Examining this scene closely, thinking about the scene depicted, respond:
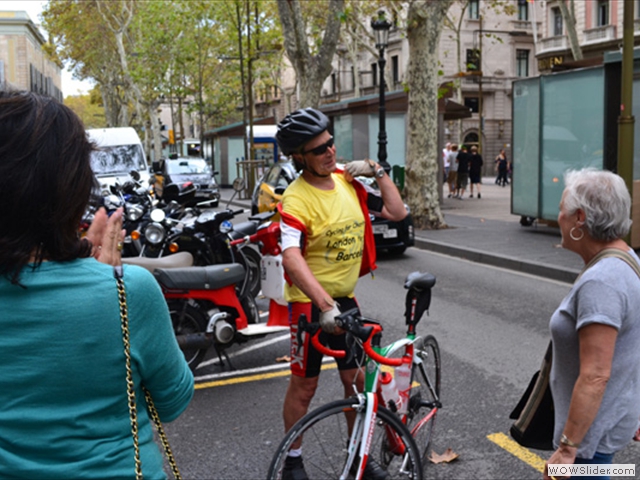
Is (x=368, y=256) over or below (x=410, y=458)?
over

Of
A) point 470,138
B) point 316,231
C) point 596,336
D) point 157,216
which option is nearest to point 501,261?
point 157,216

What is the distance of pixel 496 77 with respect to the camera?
56781 mm

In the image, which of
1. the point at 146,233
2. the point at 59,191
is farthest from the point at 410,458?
the point at 146,233

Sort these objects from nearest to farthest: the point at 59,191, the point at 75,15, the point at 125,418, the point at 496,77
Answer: the point at 59,191 < the point at 125,418 < the point at 75,15 < the point at 496,77

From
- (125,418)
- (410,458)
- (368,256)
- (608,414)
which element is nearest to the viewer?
(125,418)

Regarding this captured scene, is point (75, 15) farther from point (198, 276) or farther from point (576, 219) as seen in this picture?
point (576, 219)

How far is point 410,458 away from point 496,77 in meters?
56.5

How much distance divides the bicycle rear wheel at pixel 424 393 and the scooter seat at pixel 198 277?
2311 mm

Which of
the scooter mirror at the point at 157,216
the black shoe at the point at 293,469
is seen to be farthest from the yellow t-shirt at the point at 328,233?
the scooter mirror at the point at 157,216

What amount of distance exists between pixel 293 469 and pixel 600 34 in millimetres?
42959

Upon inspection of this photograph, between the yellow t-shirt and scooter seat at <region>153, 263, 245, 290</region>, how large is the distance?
224 centimetres

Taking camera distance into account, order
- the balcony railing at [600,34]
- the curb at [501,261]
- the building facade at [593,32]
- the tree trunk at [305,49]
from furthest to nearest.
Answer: the balcony railing at [600,34], the building facade at [593,32], the tree trunk at [305,49], the curb at [501,261]

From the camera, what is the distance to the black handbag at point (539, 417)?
8.70ft

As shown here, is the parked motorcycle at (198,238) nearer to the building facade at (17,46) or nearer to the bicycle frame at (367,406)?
the bicycle frame at (367,406)
